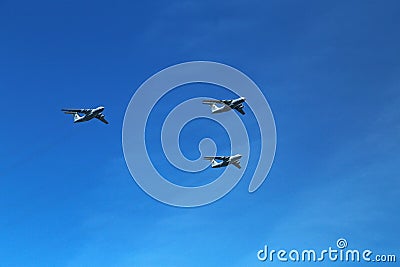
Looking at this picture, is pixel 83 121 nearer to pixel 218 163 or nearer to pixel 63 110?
pixel 63 110

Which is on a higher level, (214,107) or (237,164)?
(214,107)

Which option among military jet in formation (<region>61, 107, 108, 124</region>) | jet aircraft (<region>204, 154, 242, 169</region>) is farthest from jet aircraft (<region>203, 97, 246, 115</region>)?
military jet in formation (<region>61, 107, 108, 124</region>)

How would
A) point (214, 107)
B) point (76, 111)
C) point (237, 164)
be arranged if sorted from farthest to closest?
point (76, 111)
point (237, 164)
point (214, 107)

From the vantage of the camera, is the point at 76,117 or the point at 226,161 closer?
the point at 226,161

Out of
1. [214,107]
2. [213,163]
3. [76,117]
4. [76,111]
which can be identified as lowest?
[213,163]

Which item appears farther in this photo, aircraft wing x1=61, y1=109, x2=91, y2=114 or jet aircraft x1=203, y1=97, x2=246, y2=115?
aircraft wing x1=61, y1=109, x2=91, y2=114

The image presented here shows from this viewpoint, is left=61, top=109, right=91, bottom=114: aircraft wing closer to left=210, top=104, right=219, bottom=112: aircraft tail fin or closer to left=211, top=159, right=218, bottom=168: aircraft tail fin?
left=210, top=104, right=219, bottom=112: aircraft tail fin

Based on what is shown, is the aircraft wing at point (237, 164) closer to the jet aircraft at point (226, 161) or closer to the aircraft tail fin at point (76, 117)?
the jet aircraft at point (226, 161)

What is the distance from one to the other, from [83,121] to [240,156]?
21.3 metres

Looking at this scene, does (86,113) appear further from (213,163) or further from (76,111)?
(213,163)

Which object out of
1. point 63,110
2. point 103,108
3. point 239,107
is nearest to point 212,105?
point 239,107

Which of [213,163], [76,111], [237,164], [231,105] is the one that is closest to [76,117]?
[76,111]

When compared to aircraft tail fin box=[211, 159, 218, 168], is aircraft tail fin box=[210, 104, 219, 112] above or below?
above

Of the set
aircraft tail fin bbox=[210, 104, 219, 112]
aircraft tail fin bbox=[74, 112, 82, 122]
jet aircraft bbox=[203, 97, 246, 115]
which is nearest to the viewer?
aircraft tail fin bbox=[210, 104, 219, 112]
